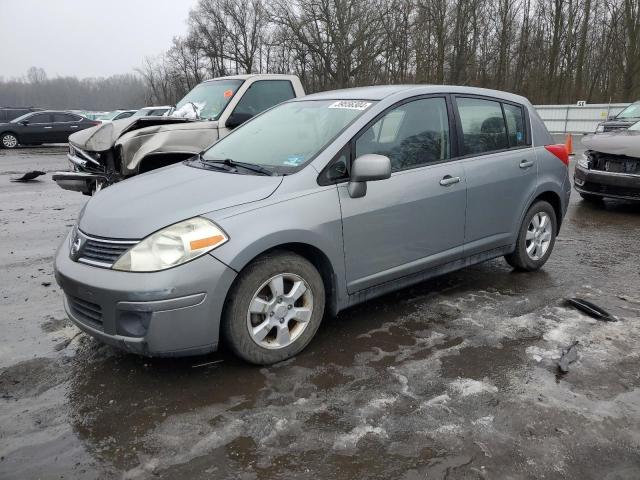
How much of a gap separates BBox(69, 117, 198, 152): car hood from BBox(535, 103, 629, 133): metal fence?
23.2 m

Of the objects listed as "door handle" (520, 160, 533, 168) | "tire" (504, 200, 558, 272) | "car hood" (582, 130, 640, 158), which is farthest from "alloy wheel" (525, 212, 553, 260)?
"car hood" (582, 130, 640, 158)

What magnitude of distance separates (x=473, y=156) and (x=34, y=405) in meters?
3.69

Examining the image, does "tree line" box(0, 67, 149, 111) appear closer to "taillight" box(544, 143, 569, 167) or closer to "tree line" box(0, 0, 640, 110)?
"tree line" box(0, 0, 640, 110)

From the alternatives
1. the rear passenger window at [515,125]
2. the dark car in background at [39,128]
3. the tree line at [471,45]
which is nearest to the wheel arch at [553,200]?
the rear passenger window at [515,125]

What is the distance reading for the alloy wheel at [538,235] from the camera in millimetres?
5168

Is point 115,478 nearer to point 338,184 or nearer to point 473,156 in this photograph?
point 338,184

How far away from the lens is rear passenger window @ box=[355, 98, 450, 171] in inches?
152

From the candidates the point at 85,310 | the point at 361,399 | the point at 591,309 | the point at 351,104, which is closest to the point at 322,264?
the point at 361,399

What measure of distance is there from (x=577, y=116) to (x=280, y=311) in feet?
93.4

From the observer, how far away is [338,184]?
141 inches

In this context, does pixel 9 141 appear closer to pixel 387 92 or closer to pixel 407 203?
pixel 387 92

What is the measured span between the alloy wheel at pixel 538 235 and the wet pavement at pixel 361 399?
67 centimetres

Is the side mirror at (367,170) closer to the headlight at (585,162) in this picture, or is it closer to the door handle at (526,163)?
the door handle at (526,163)

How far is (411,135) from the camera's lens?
13.5ft
